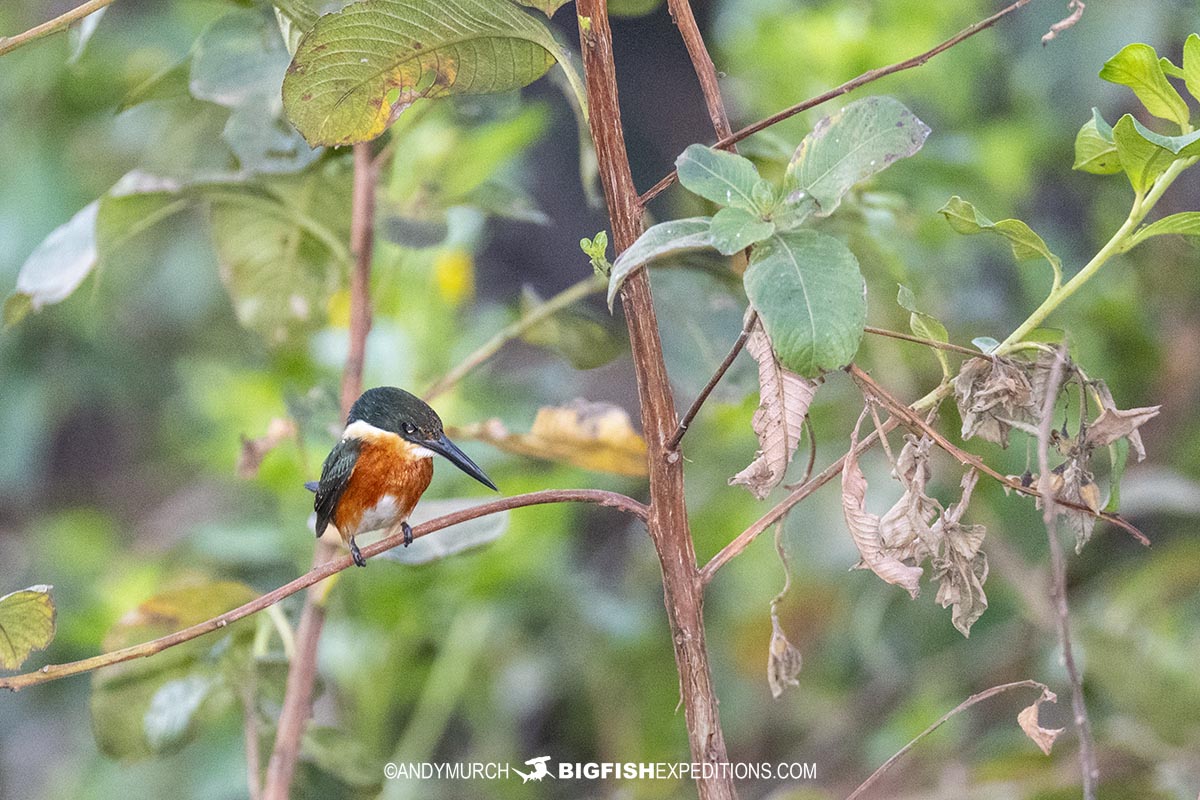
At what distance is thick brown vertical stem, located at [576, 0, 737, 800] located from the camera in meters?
0.79

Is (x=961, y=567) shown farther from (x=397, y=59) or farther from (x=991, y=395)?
(x=397, y=59)

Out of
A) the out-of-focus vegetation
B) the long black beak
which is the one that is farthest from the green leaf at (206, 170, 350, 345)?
the long black beak

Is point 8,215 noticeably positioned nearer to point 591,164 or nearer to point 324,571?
point 591,164

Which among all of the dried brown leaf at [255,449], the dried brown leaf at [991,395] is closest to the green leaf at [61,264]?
the dried brown leaf at [255,449]

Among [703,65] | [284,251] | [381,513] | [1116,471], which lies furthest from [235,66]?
[1116,471]

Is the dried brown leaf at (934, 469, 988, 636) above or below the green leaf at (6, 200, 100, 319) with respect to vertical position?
below

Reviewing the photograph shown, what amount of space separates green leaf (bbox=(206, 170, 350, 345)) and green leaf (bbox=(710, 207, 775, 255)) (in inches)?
31.1

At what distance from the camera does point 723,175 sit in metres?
Answer: 0.78

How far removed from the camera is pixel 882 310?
208 cm

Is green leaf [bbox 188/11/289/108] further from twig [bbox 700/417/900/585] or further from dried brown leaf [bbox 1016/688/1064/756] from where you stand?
dried brown leaf [bbox 1016/688/1064/756]

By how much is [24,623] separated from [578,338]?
0.73 metres

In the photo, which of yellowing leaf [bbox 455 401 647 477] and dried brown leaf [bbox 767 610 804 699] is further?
yellowing leaf [bbox 455 401 647 477]

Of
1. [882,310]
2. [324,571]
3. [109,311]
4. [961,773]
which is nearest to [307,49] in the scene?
[324,571]

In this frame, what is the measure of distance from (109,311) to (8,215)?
16.6 inches
